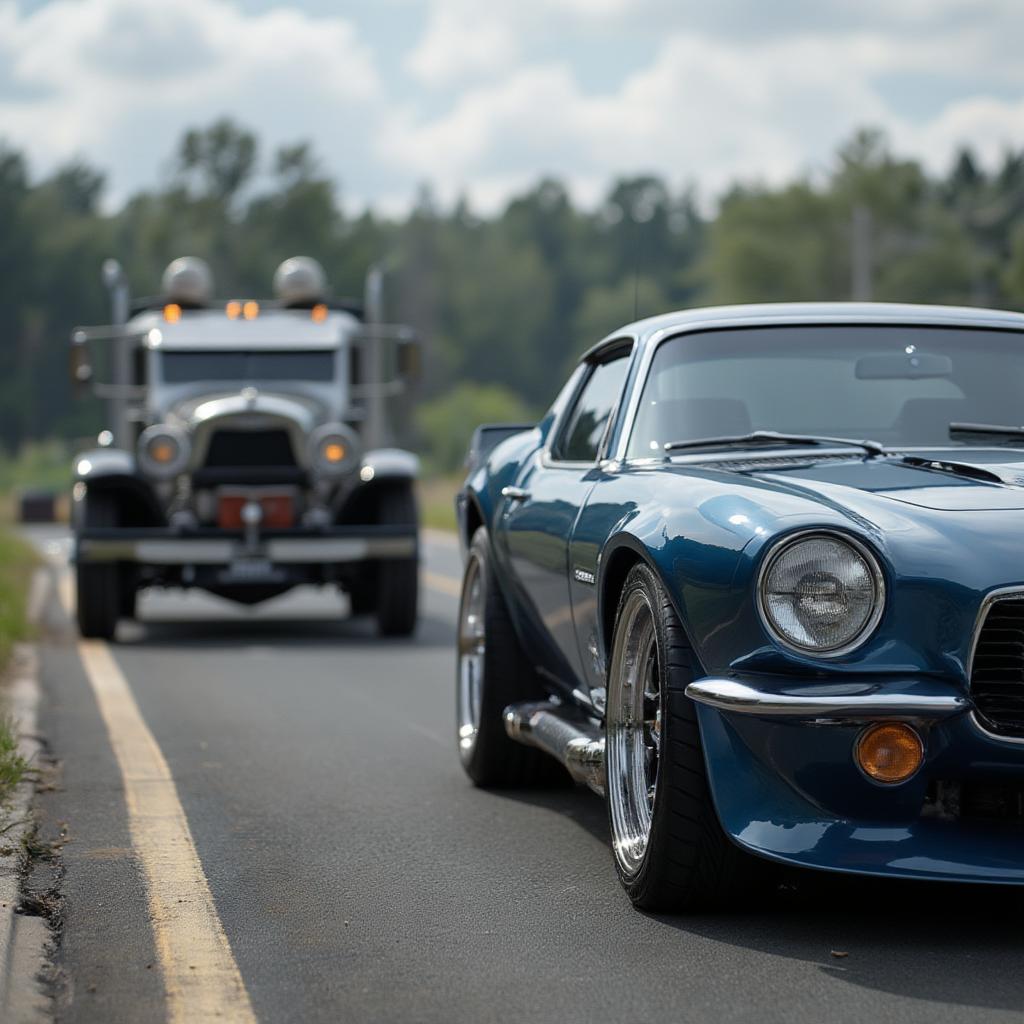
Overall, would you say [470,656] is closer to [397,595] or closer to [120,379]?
[397,595]

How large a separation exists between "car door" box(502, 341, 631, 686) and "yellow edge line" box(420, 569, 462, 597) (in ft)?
38.2

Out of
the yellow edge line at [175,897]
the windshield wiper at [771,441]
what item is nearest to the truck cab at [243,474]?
the yellow edge line at [175,897]

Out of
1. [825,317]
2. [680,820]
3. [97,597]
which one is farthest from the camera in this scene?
[97,597]

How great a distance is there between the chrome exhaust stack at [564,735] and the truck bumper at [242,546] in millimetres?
7212

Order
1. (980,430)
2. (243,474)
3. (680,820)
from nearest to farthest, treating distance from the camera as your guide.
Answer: (680,820)
(980,430)
(243,474)

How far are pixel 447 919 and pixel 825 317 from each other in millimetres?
2237

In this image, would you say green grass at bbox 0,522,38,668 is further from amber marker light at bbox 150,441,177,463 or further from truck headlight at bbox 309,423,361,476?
truck headlight at bbox 309,423,361,476

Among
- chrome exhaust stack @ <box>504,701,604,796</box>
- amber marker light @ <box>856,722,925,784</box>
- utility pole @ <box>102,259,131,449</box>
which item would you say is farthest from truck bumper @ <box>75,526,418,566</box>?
amber marker light @ <box>856,722,925,784</box>

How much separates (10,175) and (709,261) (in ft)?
125

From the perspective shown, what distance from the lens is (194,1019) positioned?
160 inches

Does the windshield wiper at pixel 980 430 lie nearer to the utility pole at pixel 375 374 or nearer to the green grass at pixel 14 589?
the green grass at pixel 14 589

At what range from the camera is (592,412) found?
259 inches

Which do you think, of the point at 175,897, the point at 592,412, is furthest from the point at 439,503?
the point at 175,897

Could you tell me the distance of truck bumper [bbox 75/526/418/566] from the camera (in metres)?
13.6
